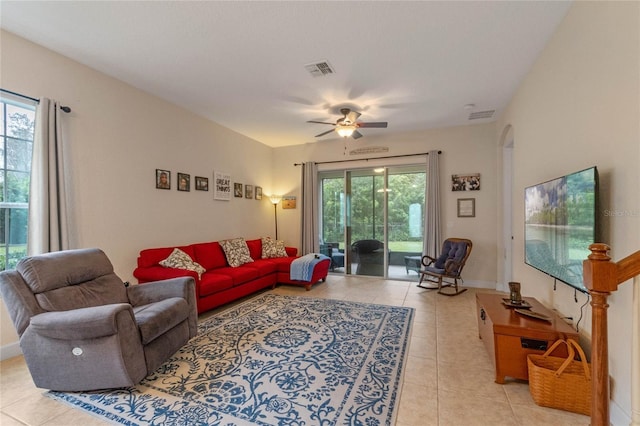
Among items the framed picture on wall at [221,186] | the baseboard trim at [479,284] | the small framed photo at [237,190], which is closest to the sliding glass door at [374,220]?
the baseboard trim at [479,284]

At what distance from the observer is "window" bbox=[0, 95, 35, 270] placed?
266 centimetres

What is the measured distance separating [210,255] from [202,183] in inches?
47.4

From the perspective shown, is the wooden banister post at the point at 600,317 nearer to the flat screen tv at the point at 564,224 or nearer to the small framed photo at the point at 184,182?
the flat screen tv at the point at 564,224

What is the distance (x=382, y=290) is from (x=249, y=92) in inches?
145

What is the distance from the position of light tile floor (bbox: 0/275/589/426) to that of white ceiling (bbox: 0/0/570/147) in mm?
2908

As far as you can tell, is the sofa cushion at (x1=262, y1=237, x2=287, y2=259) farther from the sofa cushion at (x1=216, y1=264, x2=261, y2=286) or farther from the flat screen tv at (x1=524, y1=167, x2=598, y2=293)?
the flat screen tv at (x1=524, y1=167, x2=598, y2=293)

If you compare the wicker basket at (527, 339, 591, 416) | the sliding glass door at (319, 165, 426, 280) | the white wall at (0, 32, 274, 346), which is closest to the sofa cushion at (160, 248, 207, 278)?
the white wall at (0, 32, 274, 346)

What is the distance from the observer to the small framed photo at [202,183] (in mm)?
4629

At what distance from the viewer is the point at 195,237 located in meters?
4.59

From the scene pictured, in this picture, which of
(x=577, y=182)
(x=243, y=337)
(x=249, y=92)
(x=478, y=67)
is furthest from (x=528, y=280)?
(x=249, y=92)

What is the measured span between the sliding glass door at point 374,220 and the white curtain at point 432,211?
213 millimetres

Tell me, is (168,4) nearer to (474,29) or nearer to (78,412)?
(474,29)

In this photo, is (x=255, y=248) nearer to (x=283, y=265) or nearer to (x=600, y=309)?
(x=283, y=265)

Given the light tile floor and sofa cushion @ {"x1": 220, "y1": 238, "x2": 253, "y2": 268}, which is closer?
the light tile floor
